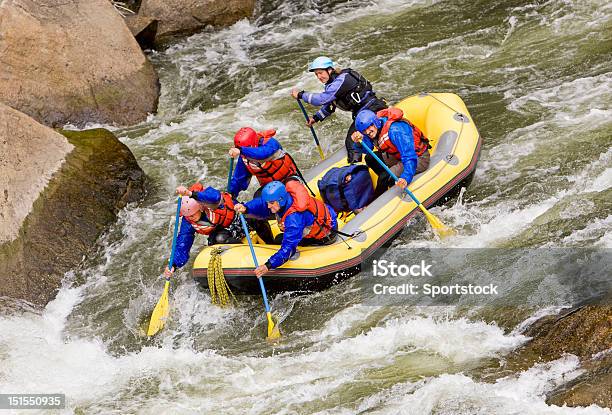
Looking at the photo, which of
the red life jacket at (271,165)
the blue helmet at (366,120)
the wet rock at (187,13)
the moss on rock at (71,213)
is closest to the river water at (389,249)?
the moss on rock at (71,213)

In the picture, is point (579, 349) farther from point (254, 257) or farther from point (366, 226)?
point (254, 257)

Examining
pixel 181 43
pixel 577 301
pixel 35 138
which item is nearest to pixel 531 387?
pixel 577 301

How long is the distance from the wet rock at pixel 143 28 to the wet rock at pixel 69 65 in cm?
130

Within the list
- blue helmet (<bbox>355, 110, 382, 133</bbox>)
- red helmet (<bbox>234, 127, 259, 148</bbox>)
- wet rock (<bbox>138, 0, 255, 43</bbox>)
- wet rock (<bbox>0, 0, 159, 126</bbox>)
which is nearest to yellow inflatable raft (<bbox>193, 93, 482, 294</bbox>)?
blue helmet (<bbox>355, 110, 382, 133</bbox>)

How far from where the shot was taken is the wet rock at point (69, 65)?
409 inches

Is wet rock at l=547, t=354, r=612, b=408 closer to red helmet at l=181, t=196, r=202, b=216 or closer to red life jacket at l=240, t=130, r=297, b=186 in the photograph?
red life jacket at l=240, t=130, r=297, b=186

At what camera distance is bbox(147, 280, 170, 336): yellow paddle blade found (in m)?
7.39

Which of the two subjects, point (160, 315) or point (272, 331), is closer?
point (272, 331)

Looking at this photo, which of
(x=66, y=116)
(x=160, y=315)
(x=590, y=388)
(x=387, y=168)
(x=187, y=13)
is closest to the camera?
(x=590, y=388)

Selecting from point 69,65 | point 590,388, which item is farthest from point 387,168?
point 69,65

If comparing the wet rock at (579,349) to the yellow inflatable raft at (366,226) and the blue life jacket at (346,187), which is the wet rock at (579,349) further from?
the blue life jacket at (346,187)

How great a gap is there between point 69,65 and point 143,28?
88.8 inches

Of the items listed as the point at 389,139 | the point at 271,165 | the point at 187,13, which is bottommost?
the point at 271,165

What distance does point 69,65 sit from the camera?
10.6 m
